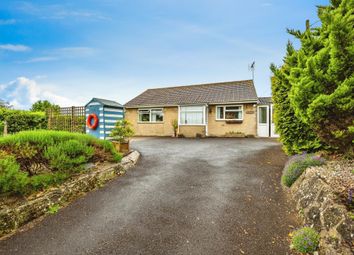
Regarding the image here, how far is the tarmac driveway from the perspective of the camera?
245cm

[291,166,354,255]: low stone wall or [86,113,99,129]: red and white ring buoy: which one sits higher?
[86,113,99,129]: red and white ring buoy

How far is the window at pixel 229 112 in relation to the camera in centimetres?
1535

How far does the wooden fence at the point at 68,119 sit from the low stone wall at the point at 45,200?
5.24 metres

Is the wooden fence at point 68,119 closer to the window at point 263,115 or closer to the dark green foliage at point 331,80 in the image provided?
the dark green foliage at point 331,80

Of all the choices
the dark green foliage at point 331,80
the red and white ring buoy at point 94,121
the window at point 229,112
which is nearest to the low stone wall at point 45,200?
the red and white ring buoy at point 94,121

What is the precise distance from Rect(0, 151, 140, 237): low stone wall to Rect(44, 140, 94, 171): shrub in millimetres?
372

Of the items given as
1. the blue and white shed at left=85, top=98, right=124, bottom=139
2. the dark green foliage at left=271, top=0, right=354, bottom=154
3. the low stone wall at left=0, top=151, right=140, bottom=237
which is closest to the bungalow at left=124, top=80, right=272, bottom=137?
the blue and white shed at left=85, top=98, right=124, bottom=139

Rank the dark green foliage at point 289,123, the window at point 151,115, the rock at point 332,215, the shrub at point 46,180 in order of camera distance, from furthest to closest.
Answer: the window at point 151,115
the dark green foliage at point 289,123
the shrub at point 46,180
the rock at point 332,215

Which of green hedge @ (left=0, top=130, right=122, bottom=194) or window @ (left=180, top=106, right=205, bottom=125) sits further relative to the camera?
window @ (left=180, top=106, right=205, bottom=125)

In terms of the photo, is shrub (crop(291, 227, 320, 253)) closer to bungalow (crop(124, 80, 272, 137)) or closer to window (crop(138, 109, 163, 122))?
bungalow (crop(124, 80, 272, 137))

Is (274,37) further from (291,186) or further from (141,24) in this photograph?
(291,186)

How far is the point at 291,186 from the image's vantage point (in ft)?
13.6

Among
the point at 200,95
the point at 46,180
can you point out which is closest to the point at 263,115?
the point at 200,95

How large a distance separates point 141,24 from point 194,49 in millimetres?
5535
